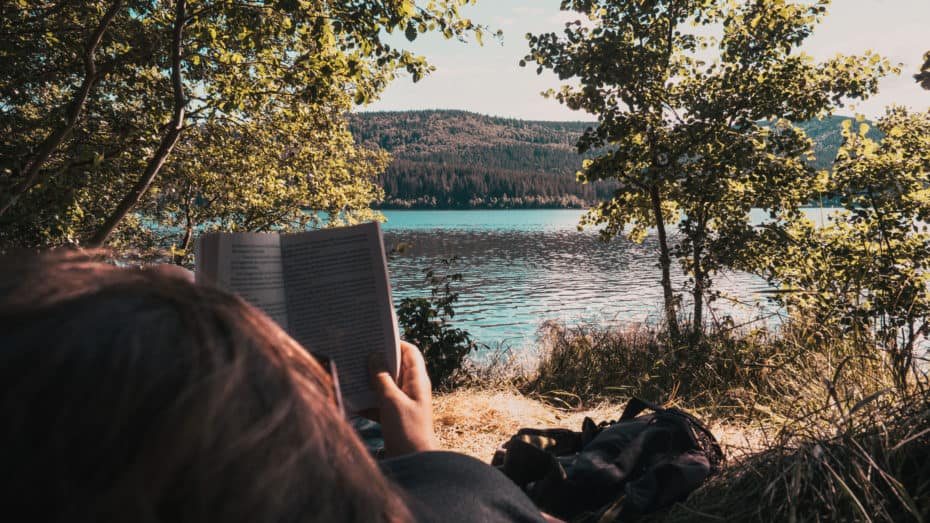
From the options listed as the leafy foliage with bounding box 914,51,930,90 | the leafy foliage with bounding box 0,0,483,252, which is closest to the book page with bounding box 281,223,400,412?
the leafy foliage with bounding box 914,51,930,90

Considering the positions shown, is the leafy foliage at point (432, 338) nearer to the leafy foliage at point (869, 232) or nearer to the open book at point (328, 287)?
the leafy foliage at point (869, 232)

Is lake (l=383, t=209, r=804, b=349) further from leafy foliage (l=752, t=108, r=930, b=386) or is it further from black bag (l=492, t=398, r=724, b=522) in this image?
black bag (l=492, t=398, r=724, b=522)

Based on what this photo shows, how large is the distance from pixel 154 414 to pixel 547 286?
2580cm

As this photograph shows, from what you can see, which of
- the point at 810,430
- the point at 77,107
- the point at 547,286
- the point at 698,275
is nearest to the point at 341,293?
the point at 810,430

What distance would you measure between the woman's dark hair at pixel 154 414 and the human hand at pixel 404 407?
74cm

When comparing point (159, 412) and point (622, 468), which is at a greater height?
point (159, 412)

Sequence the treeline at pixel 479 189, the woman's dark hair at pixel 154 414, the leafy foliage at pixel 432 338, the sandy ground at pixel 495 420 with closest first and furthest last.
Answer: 1. the woman's dark hair at pixel 154 414
2. the sandy ground at pixel 495 420
3. the leafy foliage at pixel 432 338
4. the treeline at pixel 479 189

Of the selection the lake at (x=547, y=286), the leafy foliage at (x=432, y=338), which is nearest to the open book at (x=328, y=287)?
the lake at (x=547, y=286)

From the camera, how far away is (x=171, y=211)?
1077 centimetres

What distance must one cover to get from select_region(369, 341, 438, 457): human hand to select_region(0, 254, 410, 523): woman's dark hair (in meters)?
0.74

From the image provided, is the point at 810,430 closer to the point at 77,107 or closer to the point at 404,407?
the point at 404,407

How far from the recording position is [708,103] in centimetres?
630

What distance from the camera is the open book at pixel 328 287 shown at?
149 centimetres

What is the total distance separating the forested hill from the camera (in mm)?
95938
